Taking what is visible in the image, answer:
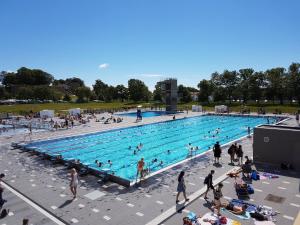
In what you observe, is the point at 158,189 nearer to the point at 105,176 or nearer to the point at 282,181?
the point at 105,176

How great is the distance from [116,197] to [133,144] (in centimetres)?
1366

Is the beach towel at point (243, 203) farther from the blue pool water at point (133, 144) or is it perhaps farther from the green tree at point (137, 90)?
the green tree at point (137, 90)

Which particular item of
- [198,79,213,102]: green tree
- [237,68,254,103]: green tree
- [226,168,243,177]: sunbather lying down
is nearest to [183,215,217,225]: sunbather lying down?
[226,168,243,177]: sunbather lying down

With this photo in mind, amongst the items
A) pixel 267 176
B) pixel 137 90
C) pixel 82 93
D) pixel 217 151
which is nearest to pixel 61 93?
pixel 82 93

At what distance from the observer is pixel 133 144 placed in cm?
2462

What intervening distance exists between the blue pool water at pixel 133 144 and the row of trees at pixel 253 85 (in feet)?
134

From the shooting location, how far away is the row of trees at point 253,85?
65.0 m

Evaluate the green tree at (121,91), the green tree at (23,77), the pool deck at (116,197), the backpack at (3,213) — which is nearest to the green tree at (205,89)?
the green tree at (121,91)

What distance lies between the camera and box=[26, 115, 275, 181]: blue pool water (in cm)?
1919

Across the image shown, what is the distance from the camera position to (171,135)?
28891 mm

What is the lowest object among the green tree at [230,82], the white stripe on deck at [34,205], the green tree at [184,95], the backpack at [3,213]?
the white stripe on deck at [34,205]

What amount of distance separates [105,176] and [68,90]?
13281cm

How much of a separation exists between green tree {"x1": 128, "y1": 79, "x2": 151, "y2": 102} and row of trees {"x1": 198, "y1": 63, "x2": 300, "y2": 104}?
65.9 feet

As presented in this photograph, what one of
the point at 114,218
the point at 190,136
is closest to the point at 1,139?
the point at 190,136
